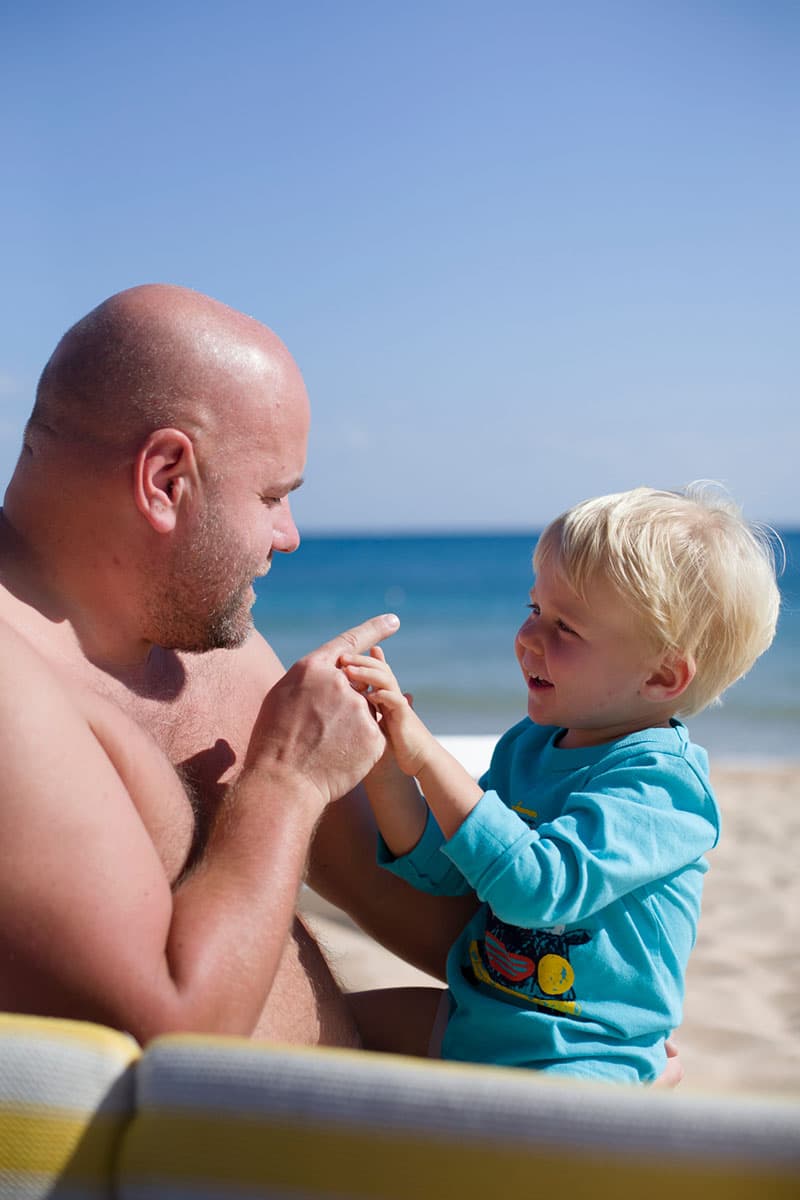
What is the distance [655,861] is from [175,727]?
0.87 m

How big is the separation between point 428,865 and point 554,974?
334 millimetres

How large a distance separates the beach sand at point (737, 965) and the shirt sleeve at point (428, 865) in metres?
0.46

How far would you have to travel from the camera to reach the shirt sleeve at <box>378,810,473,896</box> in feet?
7.08

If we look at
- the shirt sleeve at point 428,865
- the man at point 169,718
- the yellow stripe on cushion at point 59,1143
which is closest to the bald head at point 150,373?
the man at point 169,718

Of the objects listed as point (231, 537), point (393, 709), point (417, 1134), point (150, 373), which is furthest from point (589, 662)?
point (417, 1134)

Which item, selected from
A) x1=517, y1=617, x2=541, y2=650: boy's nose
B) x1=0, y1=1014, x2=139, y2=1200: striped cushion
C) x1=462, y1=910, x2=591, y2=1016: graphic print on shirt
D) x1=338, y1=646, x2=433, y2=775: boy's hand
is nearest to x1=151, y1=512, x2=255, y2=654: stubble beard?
x1=338, y1=646, x2=433, y2=775: boy's hand

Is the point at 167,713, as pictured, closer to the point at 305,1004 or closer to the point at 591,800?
the point at 305,1004

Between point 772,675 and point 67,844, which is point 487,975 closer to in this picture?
point 67,844

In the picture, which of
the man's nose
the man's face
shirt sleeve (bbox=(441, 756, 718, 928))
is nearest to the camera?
shirt sleeve (bbox=(441, 756, 718, 928))

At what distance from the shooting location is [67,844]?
1.43 metres

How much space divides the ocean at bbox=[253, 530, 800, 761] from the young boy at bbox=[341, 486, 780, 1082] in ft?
1.11

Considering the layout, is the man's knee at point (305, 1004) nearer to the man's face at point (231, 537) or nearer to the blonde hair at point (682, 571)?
the man's face at point (231, 537)

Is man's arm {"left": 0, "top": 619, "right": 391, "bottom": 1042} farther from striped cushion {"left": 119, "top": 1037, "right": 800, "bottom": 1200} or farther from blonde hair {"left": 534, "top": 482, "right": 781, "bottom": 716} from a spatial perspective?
blonde hair {"left": 534, "top": 482, "right": 781, "bottom": 716}

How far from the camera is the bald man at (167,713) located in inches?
56.5
